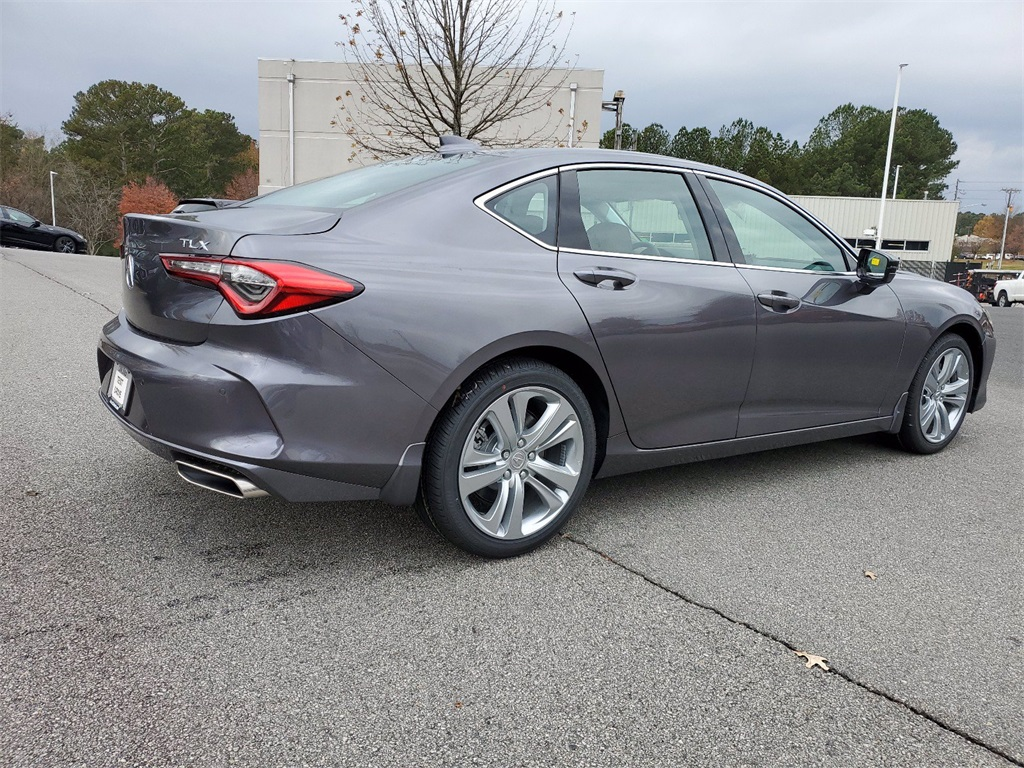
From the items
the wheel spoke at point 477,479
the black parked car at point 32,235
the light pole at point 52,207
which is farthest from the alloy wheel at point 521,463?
the light pole at point 52,207

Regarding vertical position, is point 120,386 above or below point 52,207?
below

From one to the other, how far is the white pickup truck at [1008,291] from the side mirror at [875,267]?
1353 inches

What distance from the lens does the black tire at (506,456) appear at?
275cm

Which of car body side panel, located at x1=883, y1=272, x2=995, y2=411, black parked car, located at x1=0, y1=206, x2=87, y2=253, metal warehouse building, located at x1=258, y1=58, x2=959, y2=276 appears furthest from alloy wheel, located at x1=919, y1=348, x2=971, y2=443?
black parked car, located at x1=0, y1=206, x2=87, y2=253

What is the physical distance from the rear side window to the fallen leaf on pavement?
64.4 inches

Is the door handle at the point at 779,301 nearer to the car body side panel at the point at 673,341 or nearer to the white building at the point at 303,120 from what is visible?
the car body side panel at the point at 673,341

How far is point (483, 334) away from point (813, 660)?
142cm

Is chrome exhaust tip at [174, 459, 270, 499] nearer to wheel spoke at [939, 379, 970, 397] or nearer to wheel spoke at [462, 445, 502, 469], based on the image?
wheel spoke at [462, 445, 502, 469]

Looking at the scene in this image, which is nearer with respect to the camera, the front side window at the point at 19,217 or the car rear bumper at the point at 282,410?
the car rear bumper at the point at 282,410

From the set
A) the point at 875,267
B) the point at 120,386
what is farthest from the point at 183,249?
the point at 875,267

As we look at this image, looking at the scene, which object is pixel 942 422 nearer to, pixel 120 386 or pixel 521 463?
pixel 521 463

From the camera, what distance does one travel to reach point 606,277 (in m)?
3.10

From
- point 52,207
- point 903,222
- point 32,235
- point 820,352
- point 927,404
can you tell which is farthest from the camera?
point 52,207

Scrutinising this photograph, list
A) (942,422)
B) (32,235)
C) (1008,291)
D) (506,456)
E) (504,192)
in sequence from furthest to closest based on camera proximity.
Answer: (1008,291) < (32,235) < (942,422) < (504,192) < (506,456)
